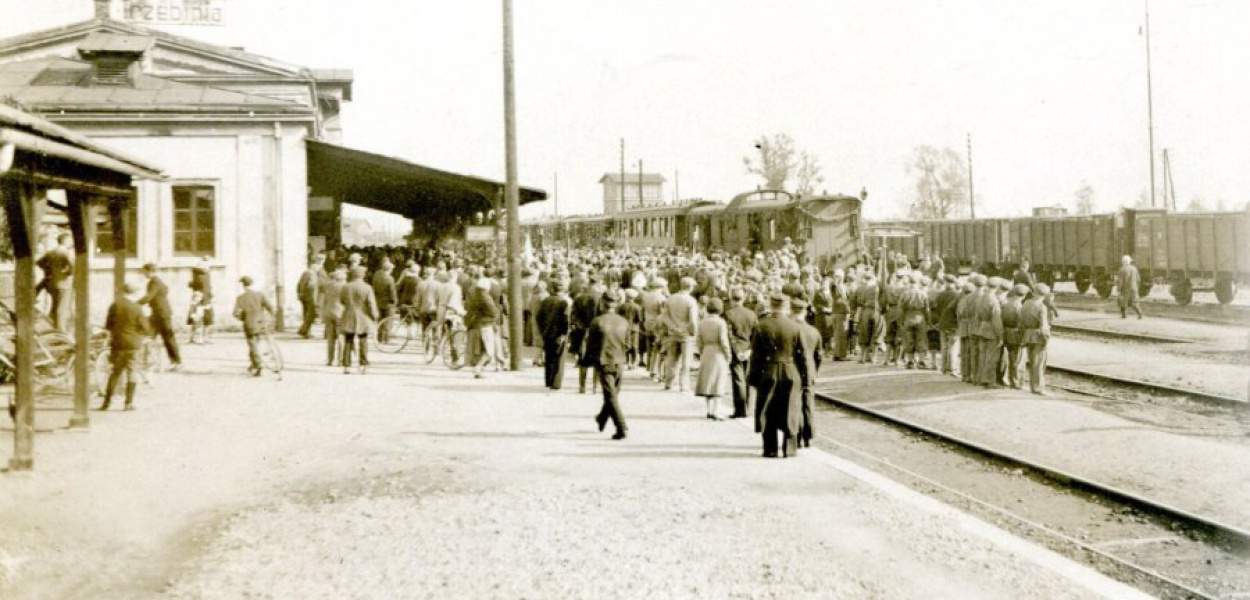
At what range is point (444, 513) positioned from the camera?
7777 millimetres

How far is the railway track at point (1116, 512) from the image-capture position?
24.3 ft

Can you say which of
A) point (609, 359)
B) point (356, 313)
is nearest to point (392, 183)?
point (356, 313)

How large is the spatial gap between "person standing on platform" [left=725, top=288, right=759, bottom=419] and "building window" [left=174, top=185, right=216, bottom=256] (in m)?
12.0

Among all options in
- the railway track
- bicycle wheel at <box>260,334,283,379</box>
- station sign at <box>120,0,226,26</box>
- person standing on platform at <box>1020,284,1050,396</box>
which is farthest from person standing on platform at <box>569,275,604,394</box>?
station sign at <box>120,0,226,26</box>

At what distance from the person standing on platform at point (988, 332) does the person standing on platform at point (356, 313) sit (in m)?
9.61

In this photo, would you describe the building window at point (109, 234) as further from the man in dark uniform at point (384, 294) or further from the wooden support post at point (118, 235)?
the wooden support post at point (118, 235)

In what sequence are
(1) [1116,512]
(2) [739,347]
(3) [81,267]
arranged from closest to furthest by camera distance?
(1) [1116,512] → (3) [81,267] → (2) [739,347]

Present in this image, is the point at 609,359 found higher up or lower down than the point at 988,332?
lower down

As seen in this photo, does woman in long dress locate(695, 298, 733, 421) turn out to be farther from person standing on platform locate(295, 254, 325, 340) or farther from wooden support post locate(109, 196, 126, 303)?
person standing on platform locate(295, 254, 325, 340)

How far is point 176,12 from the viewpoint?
27.1m

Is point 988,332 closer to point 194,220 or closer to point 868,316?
point 868,316

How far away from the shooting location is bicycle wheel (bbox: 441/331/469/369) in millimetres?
16469

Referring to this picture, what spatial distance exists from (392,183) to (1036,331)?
Answer: 58.7ft

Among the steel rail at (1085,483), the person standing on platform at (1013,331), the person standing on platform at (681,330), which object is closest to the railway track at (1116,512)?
the steel rail at (1085,483)
